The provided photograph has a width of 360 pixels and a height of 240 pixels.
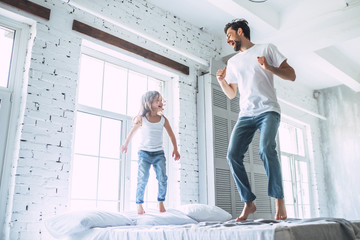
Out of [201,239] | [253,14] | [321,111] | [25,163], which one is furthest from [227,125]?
[321,111]

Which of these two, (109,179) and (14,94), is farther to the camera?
(109,179)

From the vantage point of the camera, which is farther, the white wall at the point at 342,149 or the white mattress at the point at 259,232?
the white wall at the point at 342,149

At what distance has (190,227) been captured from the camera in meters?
1.97

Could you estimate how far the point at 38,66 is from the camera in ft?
11.5

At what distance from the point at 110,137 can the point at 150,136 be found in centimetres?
88

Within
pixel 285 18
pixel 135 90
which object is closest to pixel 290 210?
pixel 285 18

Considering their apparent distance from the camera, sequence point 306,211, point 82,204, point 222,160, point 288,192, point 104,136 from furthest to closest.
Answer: point 306,211 < point 288,192 < point 222,160 < point 104,136 < point 82,204

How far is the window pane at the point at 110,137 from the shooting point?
4195 mm

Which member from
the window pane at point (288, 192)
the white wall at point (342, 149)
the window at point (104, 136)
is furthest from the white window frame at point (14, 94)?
the white wall at point (342, 149)

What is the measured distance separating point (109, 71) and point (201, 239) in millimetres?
3135

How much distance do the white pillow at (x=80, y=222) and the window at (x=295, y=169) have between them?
17.0 ft

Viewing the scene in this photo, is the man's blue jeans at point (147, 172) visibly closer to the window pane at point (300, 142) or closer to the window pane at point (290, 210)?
the window pane at point (290, 210)

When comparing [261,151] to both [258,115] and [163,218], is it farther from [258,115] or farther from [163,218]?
[163,218]

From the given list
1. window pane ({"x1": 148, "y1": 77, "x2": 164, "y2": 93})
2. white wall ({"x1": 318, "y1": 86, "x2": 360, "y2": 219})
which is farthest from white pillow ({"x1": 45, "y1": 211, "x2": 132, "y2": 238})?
white wall ({"x1": 318, "y1": 86, "x2": 360, "y2": 219})
